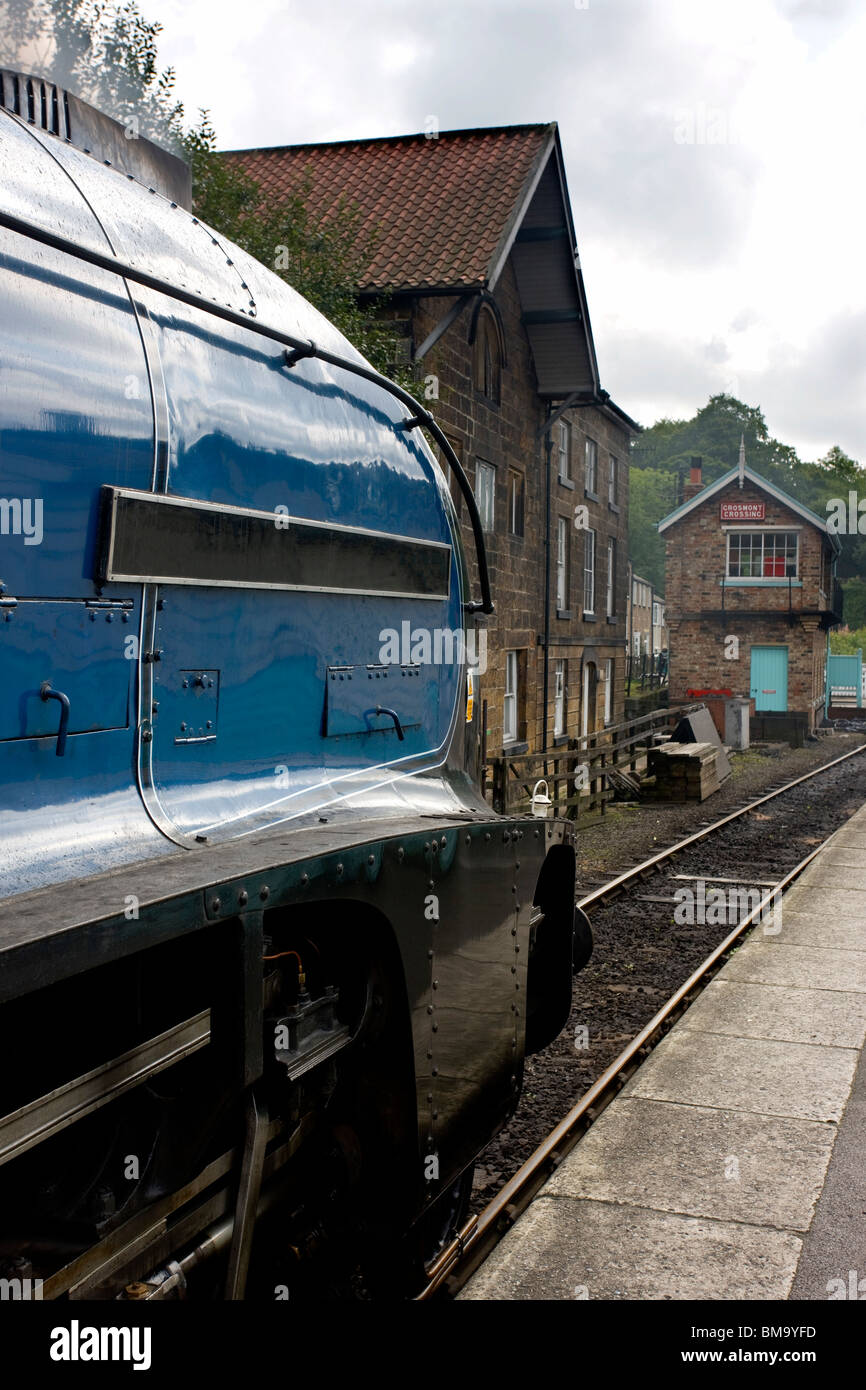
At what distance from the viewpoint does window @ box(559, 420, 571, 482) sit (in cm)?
2323

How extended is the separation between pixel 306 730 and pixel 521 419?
17071 mm

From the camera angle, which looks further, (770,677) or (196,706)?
(770,677)

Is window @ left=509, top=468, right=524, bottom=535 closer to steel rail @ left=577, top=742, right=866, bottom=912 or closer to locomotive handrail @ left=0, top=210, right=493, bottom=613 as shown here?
steel rail @ left=577, top=742, right=866, bottom=912

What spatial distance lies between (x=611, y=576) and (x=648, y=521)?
64.5 meters

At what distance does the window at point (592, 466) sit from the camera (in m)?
25.3

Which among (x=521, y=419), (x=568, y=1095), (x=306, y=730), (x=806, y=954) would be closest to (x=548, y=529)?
(x=521, y=419)

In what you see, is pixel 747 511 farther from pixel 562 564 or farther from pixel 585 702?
pixel 562 564

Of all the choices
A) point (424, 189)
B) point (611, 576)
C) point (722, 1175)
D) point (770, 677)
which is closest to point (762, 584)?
point (770, 677)

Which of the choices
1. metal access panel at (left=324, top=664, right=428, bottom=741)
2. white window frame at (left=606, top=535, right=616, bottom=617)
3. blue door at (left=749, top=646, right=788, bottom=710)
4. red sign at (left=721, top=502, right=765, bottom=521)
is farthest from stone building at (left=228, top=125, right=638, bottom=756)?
blue door at (left=749, top=646, right=788, bottom=710)

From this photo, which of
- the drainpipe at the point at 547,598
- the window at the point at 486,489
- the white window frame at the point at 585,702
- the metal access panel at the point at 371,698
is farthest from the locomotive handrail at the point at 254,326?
the white window frame at the point at 585,702

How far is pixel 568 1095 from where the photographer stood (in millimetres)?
6156

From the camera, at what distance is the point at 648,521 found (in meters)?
90.2

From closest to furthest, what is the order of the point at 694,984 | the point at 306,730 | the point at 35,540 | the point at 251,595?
the point at 35,540
the point at 251,595
the point at 306,730
the point at 694,984
